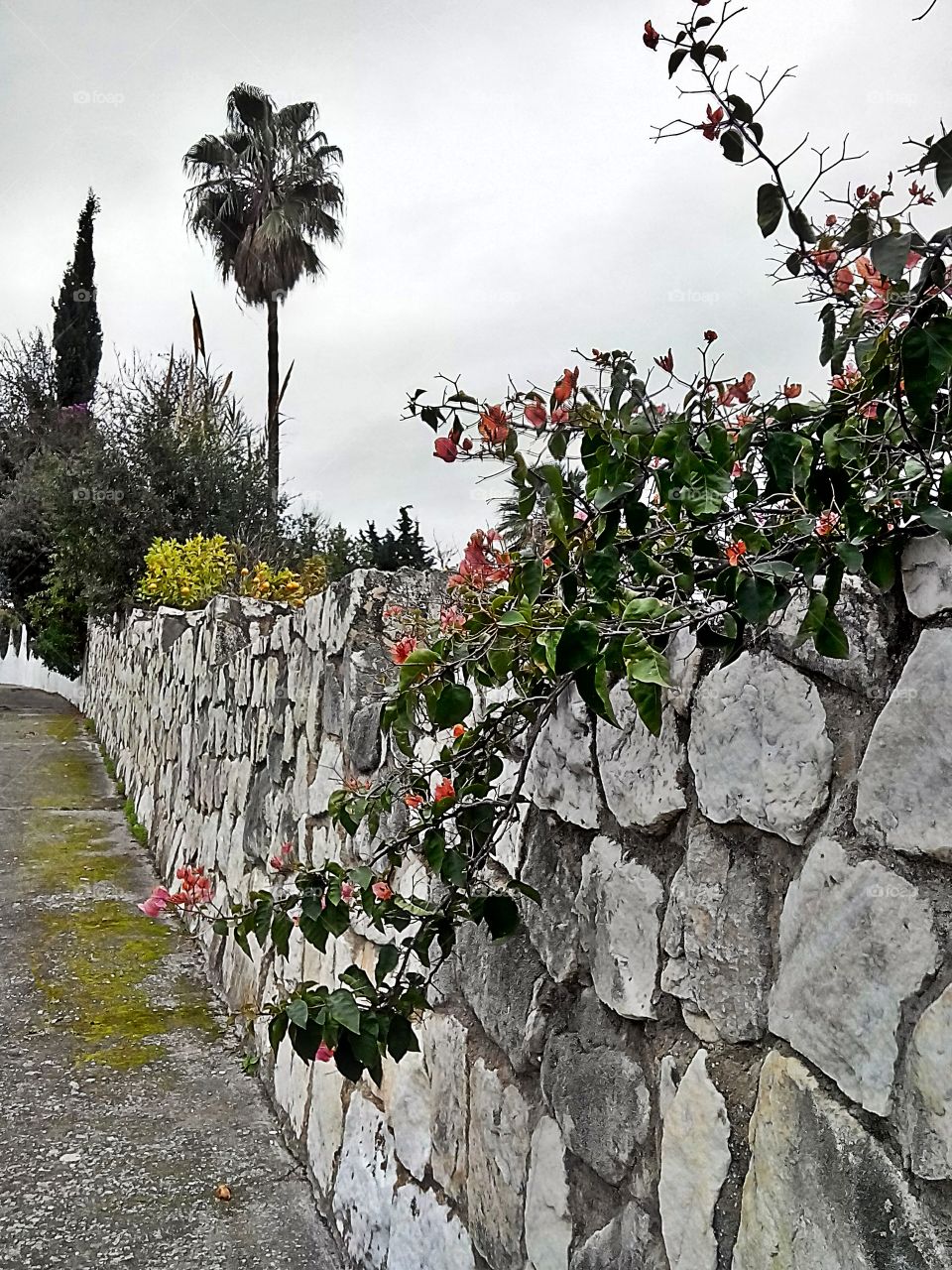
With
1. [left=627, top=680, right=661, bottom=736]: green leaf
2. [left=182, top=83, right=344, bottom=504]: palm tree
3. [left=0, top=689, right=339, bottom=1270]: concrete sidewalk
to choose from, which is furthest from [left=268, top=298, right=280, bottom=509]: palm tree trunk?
[left=627, top=680, right=661, bottom=736]: green leaf

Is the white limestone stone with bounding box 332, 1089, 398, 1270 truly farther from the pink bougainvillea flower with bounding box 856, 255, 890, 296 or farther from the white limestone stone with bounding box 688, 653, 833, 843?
the pink bougainvillea flower with bounding box 856, 255, 890, 296

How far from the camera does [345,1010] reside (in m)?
1.71

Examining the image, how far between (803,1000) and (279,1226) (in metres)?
2.00

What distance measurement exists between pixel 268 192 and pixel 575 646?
19.5 meters

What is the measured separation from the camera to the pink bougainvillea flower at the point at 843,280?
49.6 inches

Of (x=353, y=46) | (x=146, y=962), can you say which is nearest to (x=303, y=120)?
(x=353, y=46)

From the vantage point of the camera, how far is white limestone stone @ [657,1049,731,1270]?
1.30 metres

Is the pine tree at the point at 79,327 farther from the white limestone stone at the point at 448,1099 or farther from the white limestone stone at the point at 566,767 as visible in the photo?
the white limestone stone at the point at 566,767

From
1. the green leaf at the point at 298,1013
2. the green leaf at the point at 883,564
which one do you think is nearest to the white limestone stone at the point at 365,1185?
the green leaf at the point at 298,1013

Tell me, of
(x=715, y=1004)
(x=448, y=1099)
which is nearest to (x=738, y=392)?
(x=715, y=1004)

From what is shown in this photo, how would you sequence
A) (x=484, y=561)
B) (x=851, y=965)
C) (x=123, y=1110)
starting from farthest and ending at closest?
(x=123, y=1110)
(x=484, y=561)
(x=851, y=965)

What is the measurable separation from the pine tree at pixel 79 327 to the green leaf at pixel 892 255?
28149mm

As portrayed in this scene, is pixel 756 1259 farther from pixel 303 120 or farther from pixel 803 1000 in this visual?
pixel 303 120

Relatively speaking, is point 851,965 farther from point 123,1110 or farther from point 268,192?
point 268,192
